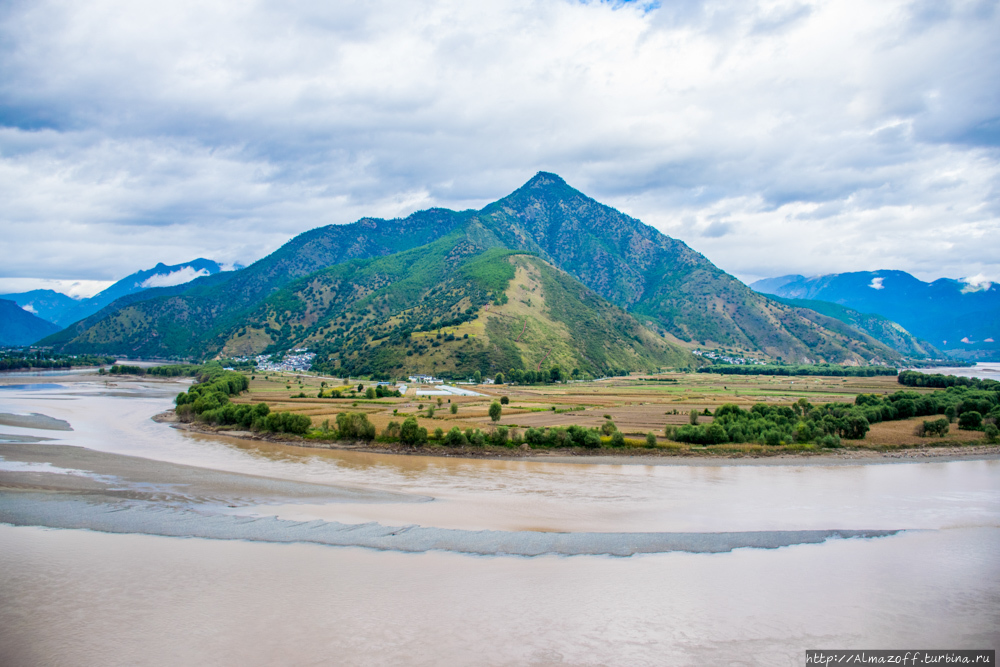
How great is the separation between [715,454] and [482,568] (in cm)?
3555

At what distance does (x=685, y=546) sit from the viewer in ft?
90.3

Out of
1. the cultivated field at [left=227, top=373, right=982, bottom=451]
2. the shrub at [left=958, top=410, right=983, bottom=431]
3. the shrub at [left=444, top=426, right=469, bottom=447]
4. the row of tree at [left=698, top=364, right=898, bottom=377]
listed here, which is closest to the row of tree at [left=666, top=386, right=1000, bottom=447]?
the shrub at [left=958, top=410, right=983, bottom=431]

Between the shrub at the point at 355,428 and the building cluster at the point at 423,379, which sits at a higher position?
the building cluster at the point at 423,379

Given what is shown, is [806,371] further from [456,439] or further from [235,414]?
[235,414]

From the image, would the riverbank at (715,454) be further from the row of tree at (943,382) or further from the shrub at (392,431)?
the row of tree at (943,382)

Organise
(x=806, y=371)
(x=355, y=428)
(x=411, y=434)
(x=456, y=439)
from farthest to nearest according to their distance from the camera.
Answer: (x=806, y=371) < (x=355, y=428) < (x=411, y=434) < (x=456, y=439)

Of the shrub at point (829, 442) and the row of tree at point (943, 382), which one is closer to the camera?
the shrub at point (829, 442)

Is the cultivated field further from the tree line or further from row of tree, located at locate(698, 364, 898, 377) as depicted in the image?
row of tree, located at locate(698, 364, 898, 377)

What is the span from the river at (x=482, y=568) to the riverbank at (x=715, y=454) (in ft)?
18.9

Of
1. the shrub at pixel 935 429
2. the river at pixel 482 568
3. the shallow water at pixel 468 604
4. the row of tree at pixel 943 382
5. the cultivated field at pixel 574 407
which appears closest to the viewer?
the shallow water at pixel 468 604

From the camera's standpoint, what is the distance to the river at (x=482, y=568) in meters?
17.8

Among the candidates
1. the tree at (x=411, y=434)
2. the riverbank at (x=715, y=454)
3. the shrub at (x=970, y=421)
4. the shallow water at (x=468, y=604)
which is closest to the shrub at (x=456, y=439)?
the riverbank at (x=715, y=454)

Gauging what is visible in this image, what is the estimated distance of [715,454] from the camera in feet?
173

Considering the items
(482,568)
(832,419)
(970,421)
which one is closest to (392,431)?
(482,568)
